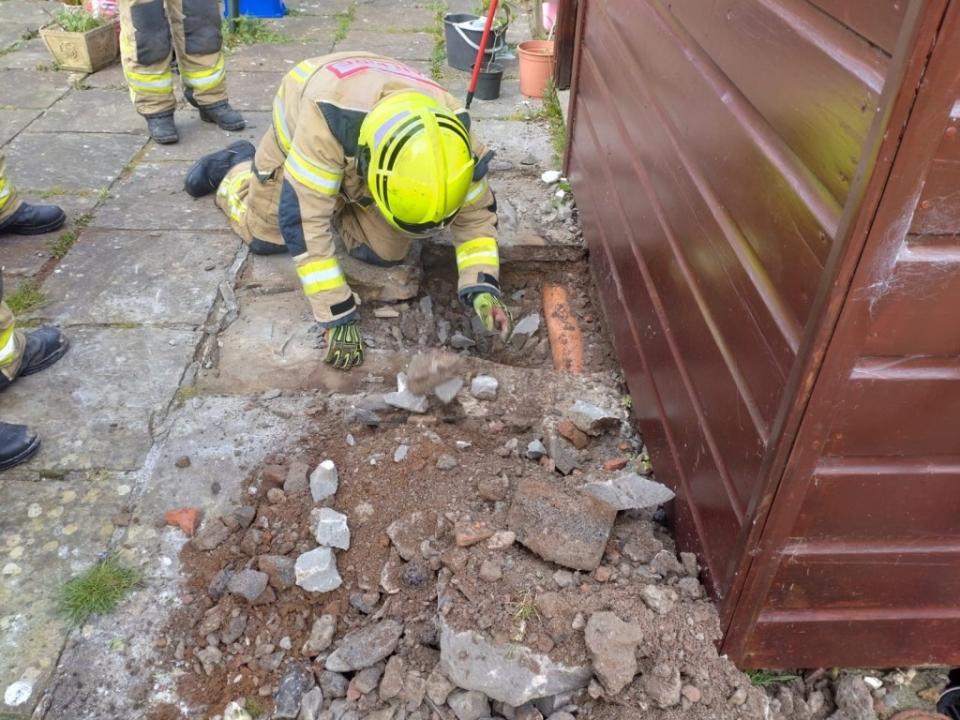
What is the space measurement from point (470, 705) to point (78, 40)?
20.2ft

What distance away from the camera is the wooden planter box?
242 inches

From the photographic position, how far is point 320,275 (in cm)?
333

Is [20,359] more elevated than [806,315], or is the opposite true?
[806,315]

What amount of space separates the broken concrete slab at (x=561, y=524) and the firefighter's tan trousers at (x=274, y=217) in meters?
1.78

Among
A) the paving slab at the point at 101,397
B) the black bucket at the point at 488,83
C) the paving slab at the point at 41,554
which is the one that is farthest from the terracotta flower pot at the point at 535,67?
the paving slab at the point at 41,554

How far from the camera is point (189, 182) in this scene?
452cm

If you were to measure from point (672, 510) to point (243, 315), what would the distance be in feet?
7.17

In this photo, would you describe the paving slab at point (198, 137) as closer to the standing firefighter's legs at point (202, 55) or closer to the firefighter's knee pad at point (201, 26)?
the standing firefighter's legs at point (202, 55)

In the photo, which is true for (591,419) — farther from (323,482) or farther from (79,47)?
(79,47)

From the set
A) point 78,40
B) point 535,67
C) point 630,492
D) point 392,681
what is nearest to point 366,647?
point 392,681

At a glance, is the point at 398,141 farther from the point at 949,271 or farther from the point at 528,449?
the point at 949,271

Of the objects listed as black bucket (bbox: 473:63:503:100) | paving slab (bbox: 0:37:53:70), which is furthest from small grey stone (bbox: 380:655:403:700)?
paving slab (bbox: 0:37:53:70)

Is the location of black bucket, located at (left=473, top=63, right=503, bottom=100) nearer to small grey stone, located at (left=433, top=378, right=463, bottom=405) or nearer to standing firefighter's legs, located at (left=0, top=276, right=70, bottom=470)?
small grey stone, located at (left=433, top=378, right=463, bottom=405)

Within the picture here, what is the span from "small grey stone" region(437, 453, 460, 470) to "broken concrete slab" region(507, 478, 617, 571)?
30 centimetres
